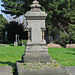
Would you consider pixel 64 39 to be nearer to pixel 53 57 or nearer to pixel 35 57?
pixel 53 57

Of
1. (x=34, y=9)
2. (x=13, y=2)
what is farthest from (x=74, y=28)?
(x=34, y=9)

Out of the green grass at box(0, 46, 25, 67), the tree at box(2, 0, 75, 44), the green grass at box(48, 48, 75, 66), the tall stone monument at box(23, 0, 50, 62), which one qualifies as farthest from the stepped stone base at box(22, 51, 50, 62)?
Answer: the tree at box(2, 0, 75, 44)

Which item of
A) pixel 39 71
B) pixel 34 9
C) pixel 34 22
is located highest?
pixel 34 9

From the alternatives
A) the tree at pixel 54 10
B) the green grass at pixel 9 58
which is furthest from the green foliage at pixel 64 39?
the green grass at pixel 9 58

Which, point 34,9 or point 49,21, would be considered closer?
point 34,9

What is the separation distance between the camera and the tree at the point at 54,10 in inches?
1187

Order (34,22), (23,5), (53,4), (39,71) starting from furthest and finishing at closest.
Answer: (23,5), (53,4), (34,22), (39,71)

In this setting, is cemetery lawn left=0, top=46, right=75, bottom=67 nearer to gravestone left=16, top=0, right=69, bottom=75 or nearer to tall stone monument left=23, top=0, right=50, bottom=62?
gravestone left=16, top=0, right=69, bottom=75

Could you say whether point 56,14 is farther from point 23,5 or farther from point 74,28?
point 23,5

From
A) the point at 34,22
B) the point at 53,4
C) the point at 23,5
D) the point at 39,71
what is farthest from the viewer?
the point at 23,5

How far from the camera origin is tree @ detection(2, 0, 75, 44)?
98.9 ft

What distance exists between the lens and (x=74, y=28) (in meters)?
31.7

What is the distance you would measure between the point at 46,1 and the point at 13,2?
27.1ft

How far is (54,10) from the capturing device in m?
30.1
